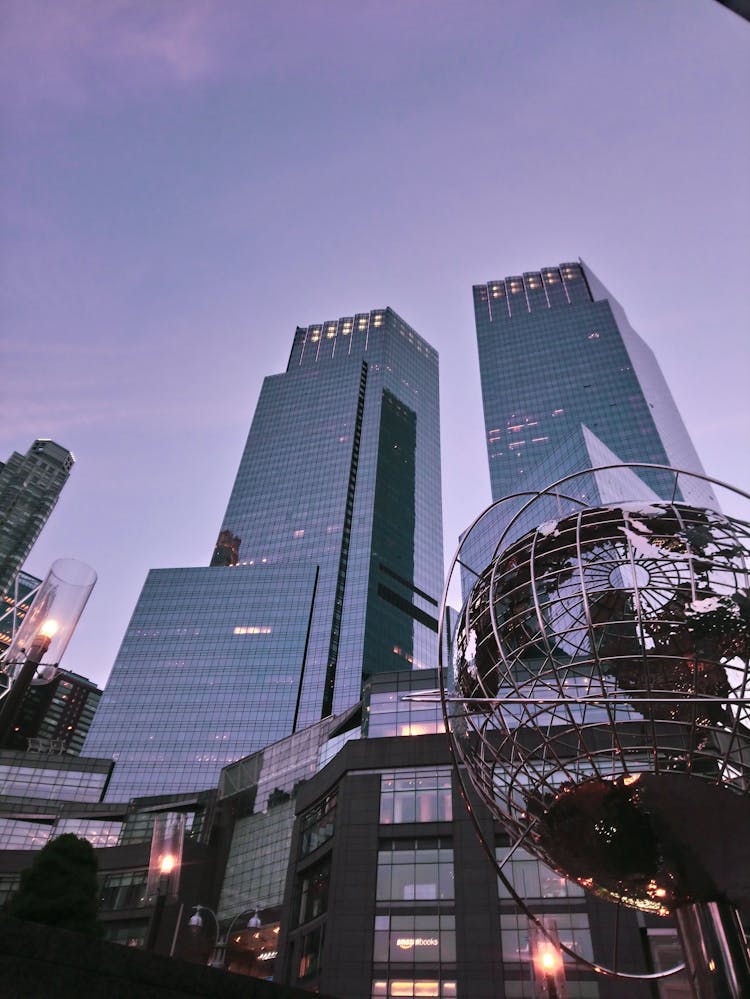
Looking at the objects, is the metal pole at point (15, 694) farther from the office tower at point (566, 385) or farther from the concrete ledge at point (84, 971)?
the office tower at point (566, 385)

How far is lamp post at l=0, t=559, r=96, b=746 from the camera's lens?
8516mm

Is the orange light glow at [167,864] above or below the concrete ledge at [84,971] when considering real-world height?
above

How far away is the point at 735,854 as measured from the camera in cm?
690

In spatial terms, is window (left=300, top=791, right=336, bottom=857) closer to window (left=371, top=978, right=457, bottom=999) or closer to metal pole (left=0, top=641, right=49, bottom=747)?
window (left=371, top=978, right=457, bottom=999)

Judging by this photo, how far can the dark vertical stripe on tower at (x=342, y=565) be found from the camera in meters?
99.6

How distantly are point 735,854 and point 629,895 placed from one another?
1.36 meters

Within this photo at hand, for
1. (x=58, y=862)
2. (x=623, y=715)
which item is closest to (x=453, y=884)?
(x=623, y=715)

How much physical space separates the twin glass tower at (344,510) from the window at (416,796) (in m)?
46.2

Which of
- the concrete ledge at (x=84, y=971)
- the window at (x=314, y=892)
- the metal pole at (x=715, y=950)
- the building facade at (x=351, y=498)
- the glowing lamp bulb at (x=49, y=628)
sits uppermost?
the building facade at (x=351, y=498)

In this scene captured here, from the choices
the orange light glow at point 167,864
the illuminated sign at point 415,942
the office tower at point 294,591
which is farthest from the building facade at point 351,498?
the orange light glow at point 167,864

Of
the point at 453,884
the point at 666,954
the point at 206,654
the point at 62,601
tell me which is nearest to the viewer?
the point at 62,601

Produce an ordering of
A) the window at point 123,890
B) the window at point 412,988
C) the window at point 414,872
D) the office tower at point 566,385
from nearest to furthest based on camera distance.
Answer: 1. the window at point 412,988
2. the window at point 414,872
3. the window at point 123,890
4. the office tower at point 566,385

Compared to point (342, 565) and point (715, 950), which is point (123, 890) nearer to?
point (715, 950)

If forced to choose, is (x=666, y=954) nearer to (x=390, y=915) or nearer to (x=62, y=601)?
(x=390, y=915)
